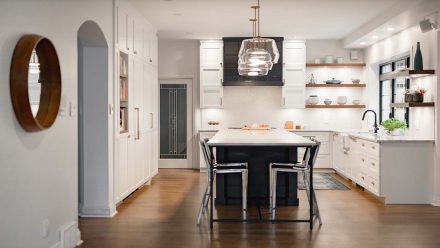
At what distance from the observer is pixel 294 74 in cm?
976

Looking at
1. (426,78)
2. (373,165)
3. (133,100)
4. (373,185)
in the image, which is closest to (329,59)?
(426,78)

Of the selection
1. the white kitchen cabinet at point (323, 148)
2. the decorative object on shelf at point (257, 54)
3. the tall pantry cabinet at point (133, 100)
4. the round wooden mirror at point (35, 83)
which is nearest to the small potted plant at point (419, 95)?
the decorative object on shelf at point (257, 54)

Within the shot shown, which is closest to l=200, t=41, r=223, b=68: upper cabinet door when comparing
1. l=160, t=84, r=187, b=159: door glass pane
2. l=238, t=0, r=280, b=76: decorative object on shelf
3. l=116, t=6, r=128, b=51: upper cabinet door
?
l=160, t=84, r=187, b=159: door glass pane

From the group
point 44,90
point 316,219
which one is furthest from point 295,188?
point 44,90

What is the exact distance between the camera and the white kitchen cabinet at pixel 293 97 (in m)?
9.77

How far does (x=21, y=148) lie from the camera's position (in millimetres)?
3236

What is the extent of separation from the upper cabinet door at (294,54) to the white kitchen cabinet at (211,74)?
1.36m

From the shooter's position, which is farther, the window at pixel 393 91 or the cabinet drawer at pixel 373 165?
the window at pixel 393 91

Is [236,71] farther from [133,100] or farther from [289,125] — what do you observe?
[133,100]

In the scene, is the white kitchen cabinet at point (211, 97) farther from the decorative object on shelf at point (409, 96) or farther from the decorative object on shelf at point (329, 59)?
the decorative object on shelf at point (409, 96)

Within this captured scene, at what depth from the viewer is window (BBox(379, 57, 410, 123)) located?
307 inches

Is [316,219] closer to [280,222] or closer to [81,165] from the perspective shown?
[280,222]

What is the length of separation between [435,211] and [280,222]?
2.06 m

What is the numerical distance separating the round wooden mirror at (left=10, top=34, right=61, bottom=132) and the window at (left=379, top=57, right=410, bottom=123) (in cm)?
568
